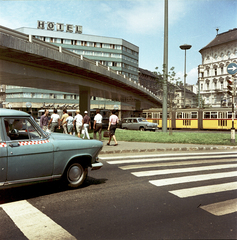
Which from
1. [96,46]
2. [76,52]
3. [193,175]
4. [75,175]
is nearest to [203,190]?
[193,175]

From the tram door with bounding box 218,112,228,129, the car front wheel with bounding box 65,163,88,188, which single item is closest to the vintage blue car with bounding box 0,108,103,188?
the car front wheel with bounding box 65,163,88,188

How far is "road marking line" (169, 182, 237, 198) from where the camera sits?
530 cm

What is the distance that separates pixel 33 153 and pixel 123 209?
195 centimetres

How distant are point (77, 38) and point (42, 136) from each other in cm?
7094

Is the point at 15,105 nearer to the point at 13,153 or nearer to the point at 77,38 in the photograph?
the point at 77,38

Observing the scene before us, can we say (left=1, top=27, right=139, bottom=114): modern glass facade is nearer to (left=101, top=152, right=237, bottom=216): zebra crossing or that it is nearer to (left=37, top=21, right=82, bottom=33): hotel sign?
(left=37, top=21, right=82, bottom=33): hotel sign

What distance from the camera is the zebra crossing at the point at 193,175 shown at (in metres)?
4.89

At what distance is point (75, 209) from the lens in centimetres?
446

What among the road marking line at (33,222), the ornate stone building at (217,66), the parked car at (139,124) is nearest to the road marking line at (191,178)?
the road marking line at (33,222)

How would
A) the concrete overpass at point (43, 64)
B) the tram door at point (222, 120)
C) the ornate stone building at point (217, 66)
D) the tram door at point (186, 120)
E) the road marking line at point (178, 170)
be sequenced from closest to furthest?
the road marking line at point (178, 170)
the concrete overpass at point (43, 64)
the tram door at point (222, 120)
the tram door at point (186, 120)
the ornate stone building at point (217, 66)

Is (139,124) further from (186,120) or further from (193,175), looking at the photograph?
(193,175)

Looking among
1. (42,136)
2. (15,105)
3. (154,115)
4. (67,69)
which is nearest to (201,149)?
(42,136)

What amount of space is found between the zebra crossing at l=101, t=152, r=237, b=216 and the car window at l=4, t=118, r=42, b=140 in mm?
2891

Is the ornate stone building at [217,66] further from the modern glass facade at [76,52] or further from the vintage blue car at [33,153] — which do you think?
the vintage blue car at [33,153]
